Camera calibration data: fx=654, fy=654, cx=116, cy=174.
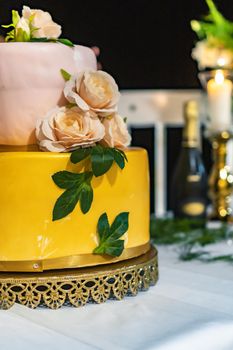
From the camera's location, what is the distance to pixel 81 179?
843mm

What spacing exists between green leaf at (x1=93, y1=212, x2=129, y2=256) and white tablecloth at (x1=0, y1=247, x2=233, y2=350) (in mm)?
69

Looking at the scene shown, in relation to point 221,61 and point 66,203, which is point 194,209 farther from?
point 66,203

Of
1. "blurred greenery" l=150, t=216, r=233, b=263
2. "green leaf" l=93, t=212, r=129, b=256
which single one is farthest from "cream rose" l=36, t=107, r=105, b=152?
"blurred greenery" l=150, t=216, r=233, b=263

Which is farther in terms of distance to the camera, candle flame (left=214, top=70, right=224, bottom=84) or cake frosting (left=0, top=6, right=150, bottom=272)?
candle flame (left=214, top=70, right=224, bottom=84)

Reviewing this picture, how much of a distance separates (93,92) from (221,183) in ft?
2.91

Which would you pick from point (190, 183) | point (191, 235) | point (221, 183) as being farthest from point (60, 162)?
point (221, 183)

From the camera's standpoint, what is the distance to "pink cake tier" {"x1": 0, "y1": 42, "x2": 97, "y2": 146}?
863 mm

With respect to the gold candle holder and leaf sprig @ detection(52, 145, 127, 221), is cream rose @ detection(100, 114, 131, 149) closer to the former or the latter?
leaf sprig @ detection(52, 145, 127, 221)

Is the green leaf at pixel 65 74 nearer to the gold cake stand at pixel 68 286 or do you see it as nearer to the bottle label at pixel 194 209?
the gold cake stand at pixel 68 286

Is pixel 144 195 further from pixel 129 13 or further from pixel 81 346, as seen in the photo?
pixel 129 13

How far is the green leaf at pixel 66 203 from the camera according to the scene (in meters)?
0.83

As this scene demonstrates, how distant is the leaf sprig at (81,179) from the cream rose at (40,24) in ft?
0.62

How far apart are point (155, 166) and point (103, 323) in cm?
155

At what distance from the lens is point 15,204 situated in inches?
32.5
